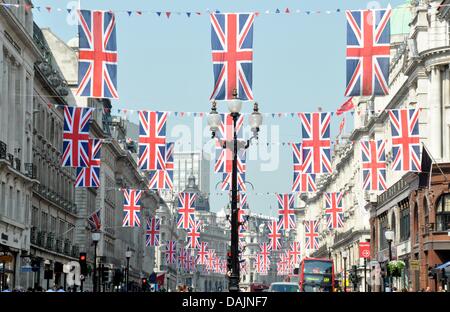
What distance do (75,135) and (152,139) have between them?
19.9ft

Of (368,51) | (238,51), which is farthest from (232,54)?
(368,51)

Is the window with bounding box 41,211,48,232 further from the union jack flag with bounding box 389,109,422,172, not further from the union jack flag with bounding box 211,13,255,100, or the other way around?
the union jack flag with bounding box 211,13,255,100

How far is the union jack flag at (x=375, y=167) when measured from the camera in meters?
59.4

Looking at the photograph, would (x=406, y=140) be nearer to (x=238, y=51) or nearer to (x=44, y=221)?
(x=238, y=51)

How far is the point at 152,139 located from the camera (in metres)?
48.5

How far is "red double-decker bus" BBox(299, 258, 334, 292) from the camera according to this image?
65.1m

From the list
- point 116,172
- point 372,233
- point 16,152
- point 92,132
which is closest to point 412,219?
point 372,233

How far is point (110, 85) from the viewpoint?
3491cm

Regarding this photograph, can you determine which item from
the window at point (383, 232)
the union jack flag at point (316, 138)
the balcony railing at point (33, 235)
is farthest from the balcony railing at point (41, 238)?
the window at point (383, 232)

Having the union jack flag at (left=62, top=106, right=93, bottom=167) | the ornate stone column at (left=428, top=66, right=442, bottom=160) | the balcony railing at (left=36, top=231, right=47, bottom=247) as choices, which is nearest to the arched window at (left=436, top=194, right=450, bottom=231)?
the ornate stone column at (left=428, top=66, right=442, bottom=160)

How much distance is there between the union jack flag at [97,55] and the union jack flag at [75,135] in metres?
17.7

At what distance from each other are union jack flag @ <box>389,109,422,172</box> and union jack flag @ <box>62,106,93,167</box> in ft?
54.1

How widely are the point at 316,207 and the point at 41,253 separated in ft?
350

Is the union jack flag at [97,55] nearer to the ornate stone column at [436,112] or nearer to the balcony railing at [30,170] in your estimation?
the balcony railing at [30,170]
